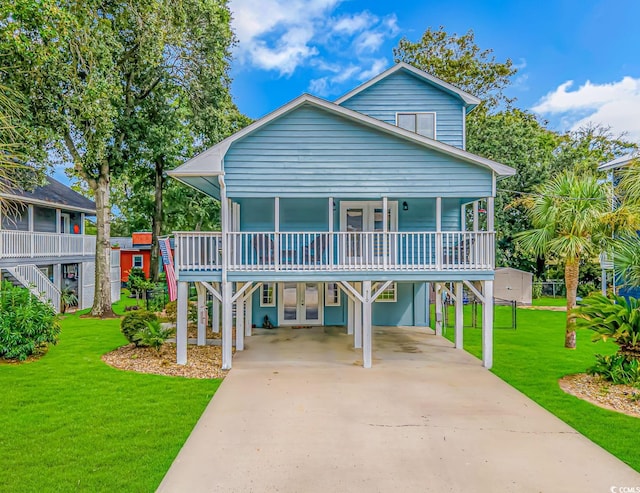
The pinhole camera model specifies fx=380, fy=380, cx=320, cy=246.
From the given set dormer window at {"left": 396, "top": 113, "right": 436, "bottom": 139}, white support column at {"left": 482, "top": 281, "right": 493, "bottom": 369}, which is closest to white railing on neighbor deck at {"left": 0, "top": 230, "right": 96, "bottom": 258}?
dormer window at {"left": 396, "top": 113, "right": 436, "bottom": 139}

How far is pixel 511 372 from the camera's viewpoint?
348 inches

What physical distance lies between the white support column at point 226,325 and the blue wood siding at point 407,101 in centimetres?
770

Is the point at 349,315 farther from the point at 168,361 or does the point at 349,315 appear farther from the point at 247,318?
the point at 168,361

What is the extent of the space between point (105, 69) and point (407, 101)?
1092cm

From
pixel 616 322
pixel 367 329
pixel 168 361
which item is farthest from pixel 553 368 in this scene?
pixel 168 361

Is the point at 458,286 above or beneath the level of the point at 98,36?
beneath

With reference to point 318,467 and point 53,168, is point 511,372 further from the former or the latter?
point 53,168

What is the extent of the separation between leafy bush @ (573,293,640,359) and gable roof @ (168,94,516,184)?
366 cm

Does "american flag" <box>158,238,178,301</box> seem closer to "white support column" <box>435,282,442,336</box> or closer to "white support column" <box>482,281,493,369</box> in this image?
"white support column" <box>482,281,493,369</box>

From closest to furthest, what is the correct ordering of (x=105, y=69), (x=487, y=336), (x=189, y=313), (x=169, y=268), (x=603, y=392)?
(x=603, y=392), (x=487, y=336), (x=169, y=268), (x=105, y=69), (x=189, y=313)

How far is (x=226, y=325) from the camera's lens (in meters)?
8.90

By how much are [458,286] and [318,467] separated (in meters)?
7.03

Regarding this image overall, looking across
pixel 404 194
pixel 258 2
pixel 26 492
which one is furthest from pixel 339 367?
pixel 258 2

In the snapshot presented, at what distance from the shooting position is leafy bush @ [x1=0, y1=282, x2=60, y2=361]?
923 centimetres
